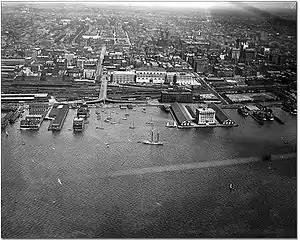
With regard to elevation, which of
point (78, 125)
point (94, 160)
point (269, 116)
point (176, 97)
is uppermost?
point (94, 160)

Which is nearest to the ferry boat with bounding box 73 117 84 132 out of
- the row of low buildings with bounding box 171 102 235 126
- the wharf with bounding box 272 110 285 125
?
the row of low buildings with bounding box 171 102 235 126

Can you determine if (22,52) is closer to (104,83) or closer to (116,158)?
(104,83)

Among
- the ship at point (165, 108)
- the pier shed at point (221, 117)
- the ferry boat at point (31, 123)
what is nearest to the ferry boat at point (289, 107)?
the pier shed at point (221, 117)

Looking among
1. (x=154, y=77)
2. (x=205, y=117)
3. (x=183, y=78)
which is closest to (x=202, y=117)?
(x=205, y=117)

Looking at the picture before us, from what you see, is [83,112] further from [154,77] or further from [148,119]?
[154,77]

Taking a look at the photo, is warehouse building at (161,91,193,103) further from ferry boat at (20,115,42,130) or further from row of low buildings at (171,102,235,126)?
ferry boat at (20,115,42,130)
